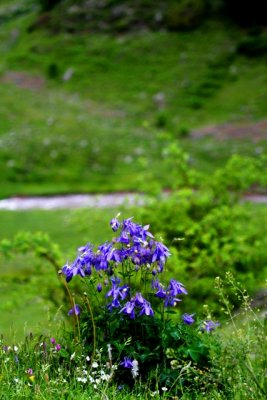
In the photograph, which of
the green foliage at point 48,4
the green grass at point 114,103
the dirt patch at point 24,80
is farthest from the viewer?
the green foliage at point 48,4

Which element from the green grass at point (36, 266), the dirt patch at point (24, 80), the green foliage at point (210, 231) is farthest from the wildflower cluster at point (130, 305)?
the dirt patch at point (24, 80)

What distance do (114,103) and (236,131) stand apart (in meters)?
11.3

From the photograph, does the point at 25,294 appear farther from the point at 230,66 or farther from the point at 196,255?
the point at 230,66

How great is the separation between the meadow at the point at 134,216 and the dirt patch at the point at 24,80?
0.31 metres

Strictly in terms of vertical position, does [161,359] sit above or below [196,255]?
above

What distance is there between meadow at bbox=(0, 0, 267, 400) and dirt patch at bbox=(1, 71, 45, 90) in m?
0.31

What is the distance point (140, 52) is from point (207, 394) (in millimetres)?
54777

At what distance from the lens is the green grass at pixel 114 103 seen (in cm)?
3869

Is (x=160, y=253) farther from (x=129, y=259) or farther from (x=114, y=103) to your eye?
(x=114, y=103)

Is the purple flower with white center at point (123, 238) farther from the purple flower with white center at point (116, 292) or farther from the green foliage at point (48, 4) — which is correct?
the green foliage at point (48, 4)

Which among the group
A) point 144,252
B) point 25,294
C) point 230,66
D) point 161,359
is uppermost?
point 144,252

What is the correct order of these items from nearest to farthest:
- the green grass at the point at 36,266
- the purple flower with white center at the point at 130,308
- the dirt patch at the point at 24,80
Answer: the purple flower with white center at the point at 130,308, the green grass at the point at 36,266, the dirt patch at the point at 24,80

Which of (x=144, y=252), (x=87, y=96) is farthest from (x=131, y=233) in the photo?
(x=87, y=96)

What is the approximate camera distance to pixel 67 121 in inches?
1825
